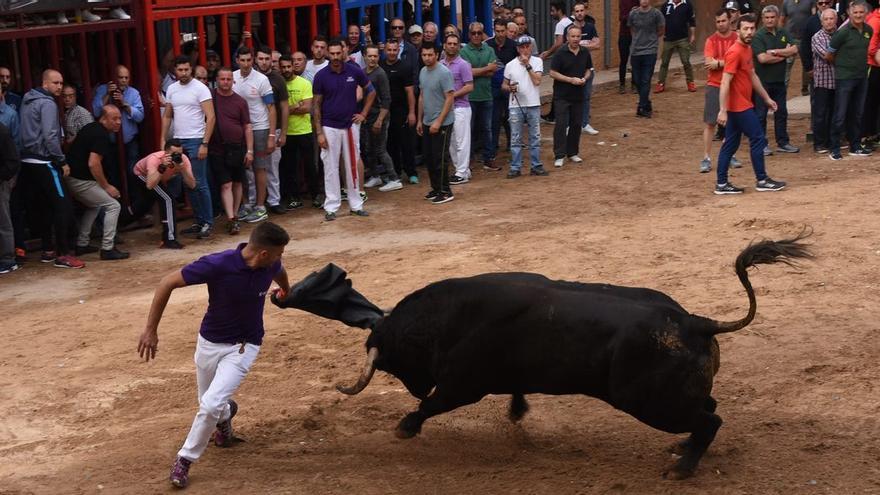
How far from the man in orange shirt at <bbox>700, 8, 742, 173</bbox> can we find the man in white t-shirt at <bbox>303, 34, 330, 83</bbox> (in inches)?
194

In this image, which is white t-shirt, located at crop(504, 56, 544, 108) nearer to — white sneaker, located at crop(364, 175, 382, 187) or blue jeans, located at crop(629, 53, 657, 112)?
white sneaker, located at crop(364, 175, 382, 187)

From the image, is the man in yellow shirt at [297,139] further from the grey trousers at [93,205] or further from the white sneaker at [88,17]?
the grey trousers at [93,205]

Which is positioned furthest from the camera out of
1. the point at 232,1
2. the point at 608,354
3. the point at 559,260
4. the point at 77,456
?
the point at 232,1

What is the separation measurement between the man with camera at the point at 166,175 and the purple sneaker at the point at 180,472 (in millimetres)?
6512

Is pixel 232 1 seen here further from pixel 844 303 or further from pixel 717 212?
pixel 844 303

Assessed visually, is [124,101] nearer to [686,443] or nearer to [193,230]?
[193,230]

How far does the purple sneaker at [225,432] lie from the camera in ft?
25.5

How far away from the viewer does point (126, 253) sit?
1333 cm

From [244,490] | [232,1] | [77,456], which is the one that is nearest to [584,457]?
[244,490]

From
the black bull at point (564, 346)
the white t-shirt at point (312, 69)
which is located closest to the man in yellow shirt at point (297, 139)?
the white t-shirt at point (312, 69)

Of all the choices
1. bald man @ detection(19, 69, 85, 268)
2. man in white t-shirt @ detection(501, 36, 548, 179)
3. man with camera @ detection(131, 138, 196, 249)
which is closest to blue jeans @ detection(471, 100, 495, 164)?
man in white t-shirt @ detection(501, 36, 548, 179)

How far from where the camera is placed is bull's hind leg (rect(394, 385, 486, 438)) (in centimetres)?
727

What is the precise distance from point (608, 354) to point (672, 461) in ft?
3.14

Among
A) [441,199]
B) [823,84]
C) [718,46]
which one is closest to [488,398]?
[441,199]
